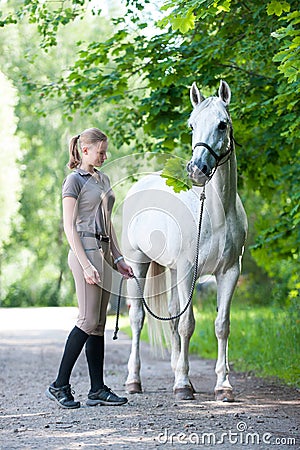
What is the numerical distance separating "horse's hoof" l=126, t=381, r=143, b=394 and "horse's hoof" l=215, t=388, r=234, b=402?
0.86m

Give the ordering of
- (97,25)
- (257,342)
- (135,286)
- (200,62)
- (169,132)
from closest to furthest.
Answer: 1. (135,286)
2. (200,62)
3. (169,132)
4. (257,342)
5. (97,25)

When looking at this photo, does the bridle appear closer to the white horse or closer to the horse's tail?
the white horse

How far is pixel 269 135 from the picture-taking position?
368 inches

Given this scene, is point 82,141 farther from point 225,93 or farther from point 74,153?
point 225,93

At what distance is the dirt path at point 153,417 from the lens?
4.90m

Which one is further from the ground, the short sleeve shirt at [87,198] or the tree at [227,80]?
the tree at [227,80]

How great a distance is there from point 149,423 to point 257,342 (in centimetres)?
555

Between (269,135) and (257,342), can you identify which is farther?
(257,342)

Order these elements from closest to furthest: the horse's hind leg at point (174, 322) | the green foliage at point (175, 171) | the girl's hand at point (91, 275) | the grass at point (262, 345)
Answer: the girl's hand at point (91, 275) < the green foliage at point (175, 171) < the horse's hind leg at point (174, 322) < the grass at point (262, 345)

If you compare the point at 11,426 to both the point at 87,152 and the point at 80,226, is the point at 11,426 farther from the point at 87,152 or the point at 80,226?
the point at 87,152

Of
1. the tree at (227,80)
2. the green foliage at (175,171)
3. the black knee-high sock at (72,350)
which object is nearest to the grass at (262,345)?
the tree at (227,80)

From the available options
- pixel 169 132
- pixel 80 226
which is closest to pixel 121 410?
pixel 80 226

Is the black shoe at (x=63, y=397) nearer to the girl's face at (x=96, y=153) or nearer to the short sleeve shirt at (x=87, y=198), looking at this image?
the short sleeve shirt at (x=87, y=198)

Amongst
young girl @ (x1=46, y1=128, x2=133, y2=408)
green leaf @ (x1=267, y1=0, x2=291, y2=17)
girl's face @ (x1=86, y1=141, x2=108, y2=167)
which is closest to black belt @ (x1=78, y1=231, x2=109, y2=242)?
young girl @ (x1=46, y1=128, x2=133, y2=408)
